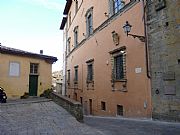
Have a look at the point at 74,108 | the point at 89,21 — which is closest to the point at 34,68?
the point at 89,21

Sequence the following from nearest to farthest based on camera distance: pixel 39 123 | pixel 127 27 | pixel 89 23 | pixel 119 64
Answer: pixel 39 123 < pixel 127 27 < pixel 119 64 < pixel 89 23

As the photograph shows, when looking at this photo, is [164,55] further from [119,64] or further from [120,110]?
[120,110]

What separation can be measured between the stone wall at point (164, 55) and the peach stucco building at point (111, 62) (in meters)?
0.58

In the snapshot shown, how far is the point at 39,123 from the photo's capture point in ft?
Answer: 31.9

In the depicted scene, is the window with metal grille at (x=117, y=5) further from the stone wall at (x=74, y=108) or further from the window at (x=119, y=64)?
the stone wall at (x=74, y=108)

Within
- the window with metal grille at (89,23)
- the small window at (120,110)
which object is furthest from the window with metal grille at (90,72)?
the small window at (120,110)

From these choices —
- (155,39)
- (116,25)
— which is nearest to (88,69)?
(116,25)

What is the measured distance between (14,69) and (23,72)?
800 millimetres

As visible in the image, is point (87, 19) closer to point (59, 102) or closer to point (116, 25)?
point (116, 25)

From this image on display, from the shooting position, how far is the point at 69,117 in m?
10.9

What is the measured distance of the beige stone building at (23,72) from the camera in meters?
18.6

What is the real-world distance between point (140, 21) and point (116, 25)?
2833 mm

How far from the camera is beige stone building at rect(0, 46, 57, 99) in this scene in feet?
61.0

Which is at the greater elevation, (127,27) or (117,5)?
(117,5)
